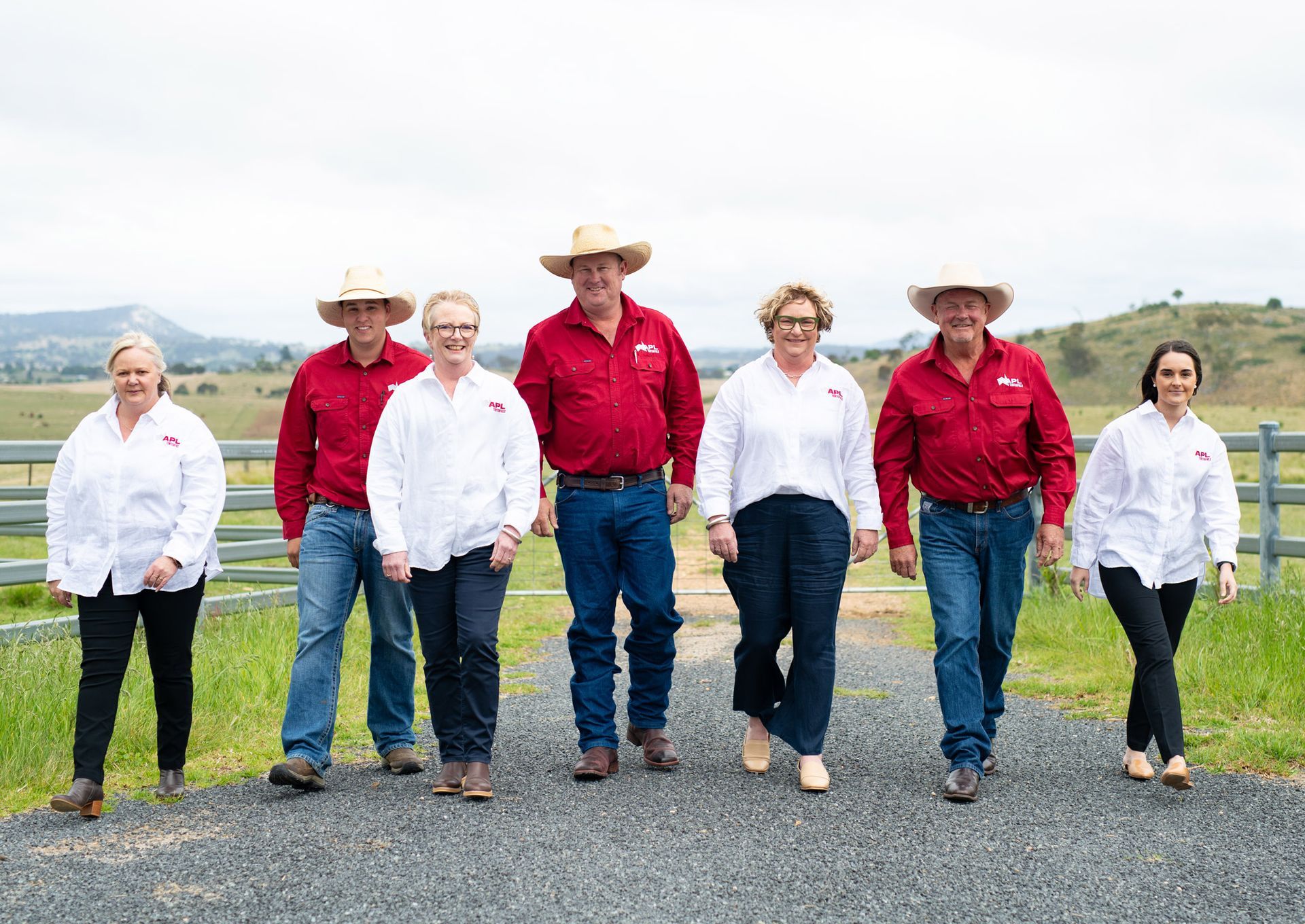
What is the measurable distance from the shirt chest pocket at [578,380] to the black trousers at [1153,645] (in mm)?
2331

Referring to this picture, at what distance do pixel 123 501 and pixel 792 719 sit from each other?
2915 millimetres

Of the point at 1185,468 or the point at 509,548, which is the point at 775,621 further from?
the point at 1185,468

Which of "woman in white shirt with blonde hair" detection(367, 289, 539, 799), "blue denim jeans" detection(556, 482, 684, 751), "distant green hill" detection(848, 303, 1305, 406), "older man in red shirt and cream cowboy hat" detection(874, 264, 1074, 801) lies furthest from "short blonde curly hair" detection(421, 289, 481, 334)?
"distant green hill" detection(848, 303, 1305, 406)

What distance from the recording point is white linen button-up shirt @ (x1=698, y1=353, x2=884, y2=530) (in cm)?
524

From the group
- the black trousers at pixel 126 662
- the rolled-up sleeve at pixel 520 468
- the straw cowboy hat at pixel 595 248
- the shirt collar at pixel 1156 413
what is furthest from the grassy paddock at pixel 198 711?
the shirt collar at pixel 1156 413

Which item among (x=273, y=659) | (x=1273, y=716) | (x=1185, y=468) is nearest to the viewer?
(x=1185, y=468)

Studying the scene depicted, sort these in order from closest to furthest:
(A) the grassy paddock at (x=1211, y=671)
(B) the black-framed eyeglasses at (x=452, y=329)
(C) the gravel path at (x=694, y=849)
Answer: (C) the gravel path at (x=694, y=849) → (B) the black-framed eyeglasses at (x=452, y=329) → (A) the grassy paddock at (x=1211, y=671)

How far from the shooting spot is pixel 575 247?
5559 millimetres

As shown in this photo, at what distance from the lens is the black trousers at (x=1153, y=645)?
16.4ft

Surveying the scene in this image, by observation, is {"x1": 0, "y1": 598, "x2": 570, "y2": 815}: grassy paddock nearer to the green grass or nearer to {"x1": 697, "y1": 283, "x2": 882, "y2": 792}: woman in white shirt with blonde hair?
the green grass

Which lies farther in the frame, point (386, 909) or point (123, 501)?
point (123, 501)

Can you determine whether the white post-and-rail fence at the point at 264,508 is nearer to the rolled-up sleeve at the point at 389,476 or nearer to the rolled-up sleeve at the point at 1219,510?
the rolled-up sleeve at the point at 1219,510

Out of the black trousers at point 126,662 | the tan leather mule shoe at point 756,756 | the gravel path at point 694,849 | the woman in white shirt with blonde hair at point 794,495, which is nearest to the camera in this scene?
the gravel path at point 694,849

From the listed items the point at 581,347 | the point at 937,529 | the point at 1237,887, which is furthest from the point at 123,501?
the point at 1237,887
